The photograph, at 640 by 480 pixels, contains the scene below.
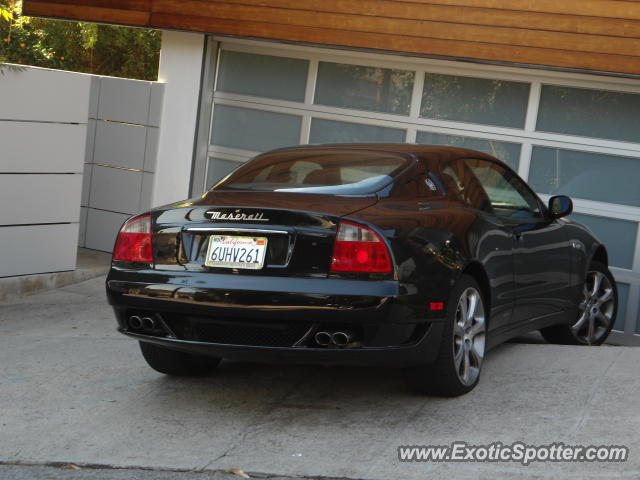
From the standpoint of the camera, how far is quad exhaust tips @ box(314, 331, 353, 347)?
205 inches

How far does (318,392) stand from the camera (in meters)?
6.02

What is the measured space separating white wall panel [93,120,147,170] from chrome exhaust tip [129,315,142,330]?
6.43m

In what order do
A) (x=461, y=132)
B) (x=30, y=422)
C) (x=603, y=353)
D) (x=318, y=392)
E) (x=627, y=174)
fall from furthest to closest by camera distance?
(x=461, y=132) → (x=627, y=174) → (x=603, y=353) → (x=318, y=392) → (x=30, y=422)

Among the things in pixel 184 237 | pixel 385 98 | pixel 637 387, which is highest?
pixel 385 98

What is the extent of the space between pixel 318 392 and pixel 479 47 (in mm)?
4934

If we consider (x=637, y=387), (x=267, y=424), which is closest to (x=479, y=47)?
(x=637, y=387)

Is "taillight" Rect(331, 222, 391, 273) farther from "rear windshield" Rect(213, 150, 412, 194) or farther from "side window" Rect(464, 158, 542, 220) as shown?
"side window" Rect(464, 158, 542, 220)

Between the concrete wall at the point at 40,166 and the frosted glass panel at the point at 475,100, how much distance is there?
3.28 meters

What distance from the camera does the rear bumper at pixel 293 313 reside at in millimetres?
5141

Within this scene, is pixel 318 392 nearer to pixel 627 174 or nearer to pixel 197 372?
pixel 197 372

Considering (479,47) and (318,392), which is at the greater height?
(479,47)

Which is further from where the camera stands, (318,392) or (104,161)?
(104,161)

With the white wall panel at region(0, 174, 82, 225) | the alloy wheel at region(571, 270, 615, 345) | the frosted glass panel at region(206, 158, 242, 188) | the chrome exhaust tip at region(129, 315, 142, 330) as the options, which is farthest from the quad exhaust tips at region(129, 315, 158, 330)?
the frosted glass panel at region(206, 158, 242, 188)

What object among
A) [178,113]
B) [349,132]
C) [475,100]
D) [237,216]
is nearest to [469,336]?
[237,216]
